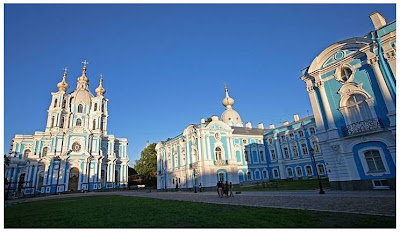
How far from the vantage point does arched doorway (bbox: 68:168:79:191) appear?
134 ft

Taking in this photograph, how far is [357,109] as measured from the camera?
15.6 m

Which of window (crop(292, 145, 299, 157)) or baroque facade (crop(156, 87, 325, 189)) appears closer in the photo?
baroque facade (crop(156, 87, 325, 189))

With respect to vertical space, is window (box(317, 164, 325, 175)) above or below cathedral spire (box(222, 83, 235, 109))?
below

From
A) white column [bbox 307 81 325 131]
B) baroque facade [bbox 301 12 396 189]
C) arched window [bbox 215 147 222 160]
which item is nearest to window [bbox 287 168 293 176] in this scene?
arched window [bbox 215 147 222 160]

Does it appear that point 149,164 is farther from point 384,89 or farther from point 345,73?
point 384,89

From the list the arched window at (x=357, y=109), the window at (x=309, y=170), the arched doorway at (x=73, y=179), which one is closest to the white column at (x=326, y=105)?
the arched window at (x=357, y=109)

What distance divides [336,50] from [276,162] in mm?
27138

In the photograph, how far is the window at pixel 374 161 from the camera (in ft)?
46.4

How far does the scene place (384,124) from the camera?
1398 cm

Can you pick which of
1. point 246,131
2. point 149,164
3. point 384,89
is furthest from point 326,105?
point 149,164

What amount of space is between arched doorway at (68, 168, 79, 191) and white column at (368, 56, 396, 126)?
146 feet

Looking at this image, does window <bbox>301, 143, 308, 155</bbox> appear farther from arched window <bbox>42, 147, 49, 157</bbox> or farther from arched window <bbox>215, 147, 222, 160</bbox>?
arched window <bbox>42, 147, 49, 157</bbox>

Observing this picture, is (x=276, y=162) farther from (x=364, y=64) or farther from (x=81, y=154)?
(x=81, y=154)

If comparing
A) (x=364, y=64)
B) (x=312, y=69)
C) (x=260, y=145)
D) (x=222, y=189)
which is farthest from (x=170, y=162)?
(x=364, y=64)
